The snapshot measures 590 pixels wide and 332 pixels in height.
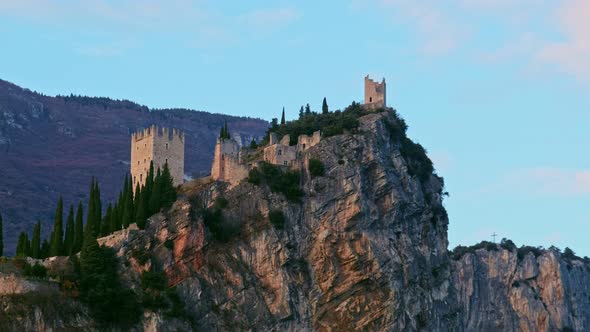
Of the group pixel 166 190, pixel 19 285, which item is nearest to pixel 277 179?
pixel 166 190

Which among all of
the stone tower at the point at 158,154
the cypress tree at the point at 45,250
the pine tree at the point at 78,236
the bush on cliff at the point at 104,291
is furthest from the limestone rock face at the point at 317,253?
the cypress tree at the point at 45,250

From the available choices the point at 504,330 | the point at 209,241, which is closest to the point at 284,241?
the point at 209,241

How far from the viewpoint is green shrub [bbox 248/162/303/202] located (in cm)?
10500

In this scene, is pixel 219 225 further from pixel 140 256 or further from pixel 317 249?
pixel 317 249

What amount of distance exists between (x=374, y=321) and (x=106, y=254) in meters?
20.8

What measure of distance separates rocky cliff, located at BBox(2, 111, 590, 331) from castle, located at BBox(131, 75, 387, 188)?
1118 mm

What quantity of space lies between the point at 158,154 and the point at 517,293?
5808 centimetres

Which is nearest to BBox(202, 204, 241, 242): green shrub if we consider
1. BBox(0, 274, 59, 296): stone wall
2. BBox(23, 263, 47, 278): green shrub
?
BBox(23, 263, 47, 278): green shrub

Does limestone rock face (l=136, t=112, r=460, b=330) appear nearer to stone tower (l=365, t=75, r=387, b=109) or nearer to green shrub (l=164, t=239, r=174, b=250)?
green shrub (l=164, t=239, r=174, b=250)

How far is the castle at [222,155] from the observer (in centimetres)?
10600

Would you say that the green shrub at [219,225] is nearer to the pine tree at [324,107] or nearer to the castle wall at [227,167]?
the castle wall at [227,167]

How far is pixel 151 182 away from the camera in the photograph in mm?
102438

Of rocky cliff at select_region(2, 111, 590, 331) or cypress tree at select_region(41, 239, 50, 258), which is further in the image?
rocky cliff at select_region(2, 111, 590, 331)

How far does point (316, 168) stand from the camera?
106 m
